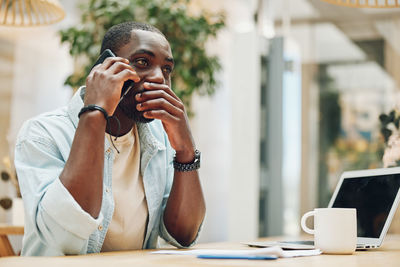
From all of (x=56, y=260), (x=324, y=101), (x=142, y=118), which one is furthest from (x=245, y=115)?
(x=56, y=260)

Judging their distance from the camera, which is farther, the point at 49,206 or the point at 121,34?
the point at 121,34

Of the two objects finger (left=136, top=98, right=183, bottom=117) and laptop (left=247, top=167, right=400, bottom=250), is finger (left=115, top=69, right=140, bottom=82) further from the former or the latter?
laptop (left=247, top=167, right=400, bottom=250)

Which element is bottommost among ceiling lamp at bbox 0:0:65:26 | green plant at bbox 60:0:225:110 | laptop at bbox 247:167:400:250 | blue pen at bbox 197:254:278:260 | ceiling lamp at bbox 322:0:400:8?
blue pen at bbox 197:254:278:260

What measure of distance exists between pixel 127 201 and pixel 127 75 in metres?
0.35

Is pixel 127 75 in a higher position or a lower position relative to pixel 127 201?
higher

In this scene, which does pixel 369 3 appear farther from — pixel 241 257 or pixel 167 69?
pixel 241 257

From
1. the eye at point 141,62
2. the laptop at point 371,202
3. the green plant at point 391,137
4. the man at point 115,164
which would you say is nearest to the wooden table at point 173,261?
the man at point 115,164

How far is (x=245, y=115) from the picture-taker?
3.39m

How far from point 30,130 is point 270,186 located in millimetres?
2250

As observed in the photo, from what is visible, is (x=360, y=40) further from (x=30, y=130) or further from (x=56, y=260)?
(x=56, y=260)

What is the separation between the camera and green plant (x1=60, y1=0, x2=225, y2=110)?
11.8 ft

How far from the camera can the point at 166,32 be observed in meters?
3.68

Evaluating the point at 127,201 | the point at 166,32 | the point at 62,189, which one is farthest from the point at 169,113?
the point at 166,32

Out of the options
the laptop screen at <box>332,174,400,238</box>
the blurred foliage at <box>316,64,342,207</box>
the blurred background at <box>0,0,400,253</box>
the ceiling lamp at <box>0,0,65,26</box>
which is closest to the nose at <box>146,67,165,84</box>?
the laptop screen at <box>332,174,400,238</box>
